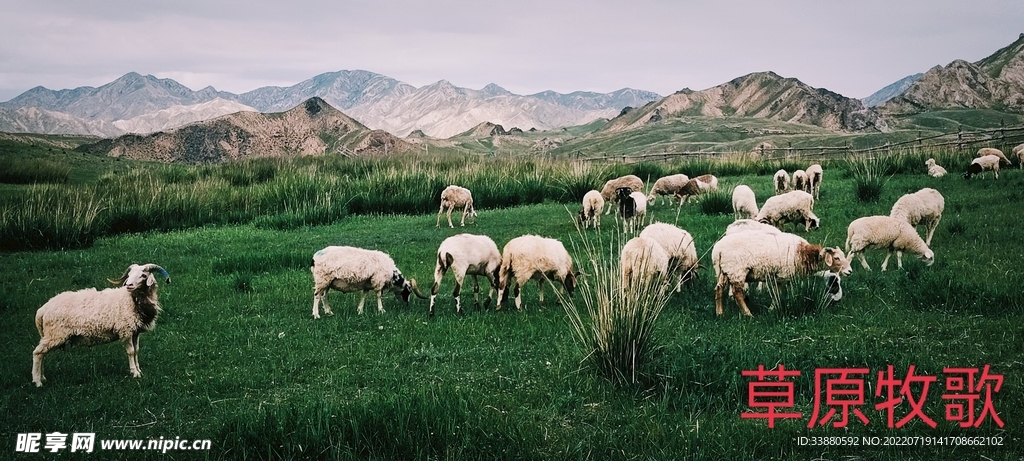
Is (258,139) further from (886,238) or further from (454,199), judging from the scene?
(886,238)

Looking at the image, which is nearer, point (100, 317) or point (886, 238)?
point (100, 317)

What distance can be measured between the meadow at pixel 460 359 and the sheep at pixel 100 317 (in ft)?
1.10

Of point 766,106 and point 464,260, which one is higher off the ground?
point 766,106

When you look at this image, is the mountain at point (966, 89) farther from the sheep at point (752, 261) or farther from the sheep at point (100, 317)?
the sheep at point (100, 317)

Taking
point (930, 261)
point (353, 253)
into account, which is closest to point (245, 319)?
point (353, 253)

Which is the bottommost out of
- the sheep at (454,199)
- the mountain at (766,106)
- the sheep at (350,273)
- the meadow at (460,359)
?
the meadow at (460,359)

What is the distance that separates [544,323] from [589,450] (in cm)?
320

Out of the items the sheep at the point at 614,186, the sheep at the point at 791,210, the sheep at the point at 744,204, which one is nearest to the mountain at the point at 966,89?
the sheep at the point at 614,186

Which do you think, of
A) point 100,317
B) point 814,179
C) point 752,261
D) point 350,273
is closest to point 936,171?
point 814,179

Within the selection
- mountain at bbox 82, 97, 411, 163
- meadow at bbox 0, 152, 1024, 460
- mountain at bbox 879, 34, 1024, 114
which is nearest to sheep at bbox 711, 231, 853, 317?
meadow at bbox 0, 152, 1024, 460

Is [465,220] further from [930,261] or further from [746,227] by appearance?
[930,261]

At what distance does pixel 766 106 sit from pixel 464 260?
140 m

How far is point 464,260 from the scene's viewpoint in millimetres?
8141

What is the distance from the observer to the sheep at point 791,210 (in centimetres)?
1284
